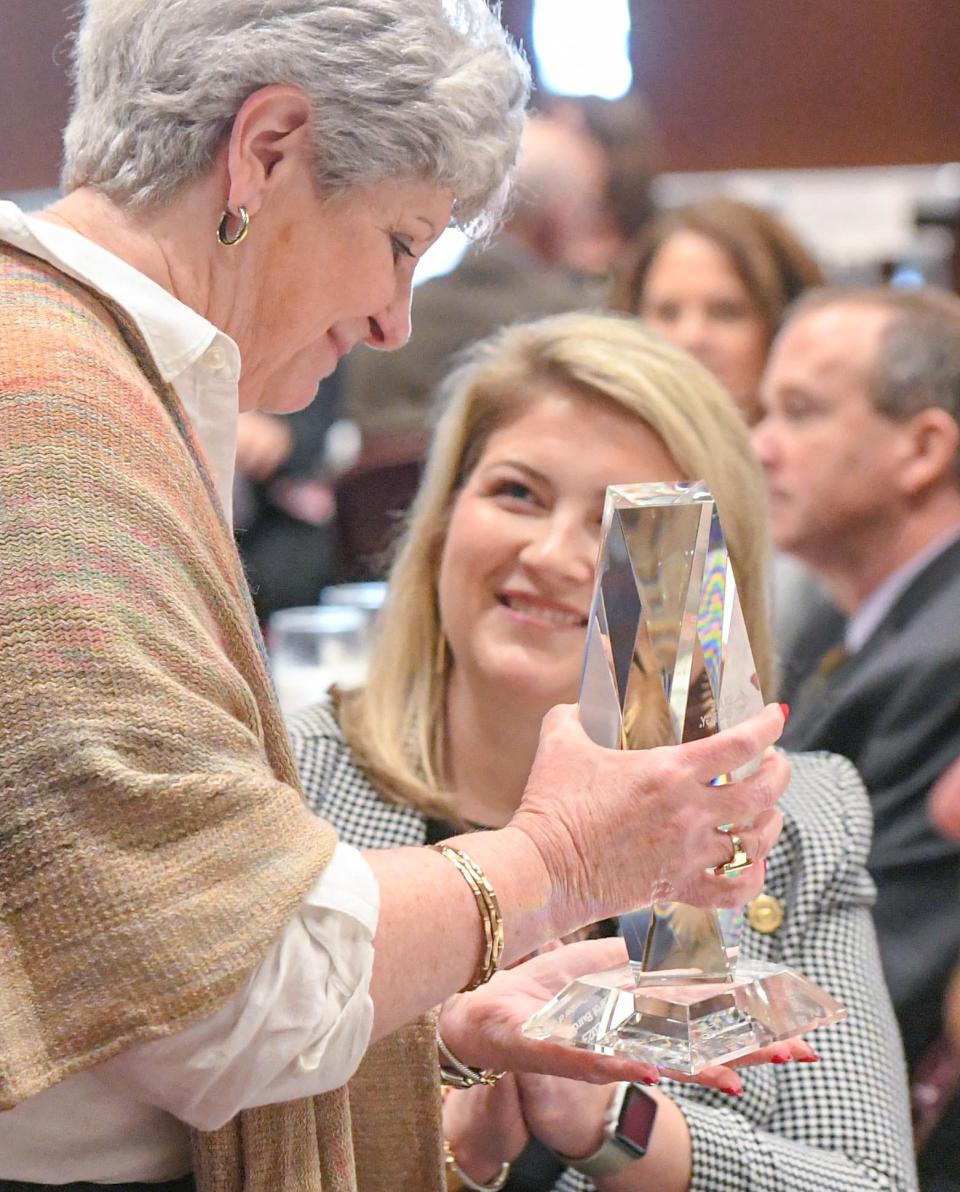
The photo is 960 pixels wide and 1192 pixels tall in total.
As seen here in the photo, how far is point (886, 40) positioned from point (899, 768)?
380 cm

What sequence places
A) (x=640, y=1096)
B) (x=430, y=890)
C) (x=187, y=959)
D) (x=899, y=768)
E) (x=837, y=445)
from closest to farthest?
(x=187, y=959) < (x=430, y=890) < (x=640, y=1096) < (x=899, y=768) < (x=837, y=445)

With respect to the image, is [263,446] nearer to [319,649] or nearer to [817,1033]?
[319,649]

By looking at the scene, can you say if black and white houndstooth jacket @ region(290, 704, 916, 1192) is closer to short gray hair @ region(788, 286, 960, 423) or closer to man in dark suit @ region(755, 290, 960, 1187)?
man in dark suit @ region(755, 290, 960, 1187)

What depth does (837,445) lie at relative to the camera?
341 centimetres

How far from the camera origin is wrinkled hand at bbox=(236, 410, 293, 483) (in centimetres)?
389

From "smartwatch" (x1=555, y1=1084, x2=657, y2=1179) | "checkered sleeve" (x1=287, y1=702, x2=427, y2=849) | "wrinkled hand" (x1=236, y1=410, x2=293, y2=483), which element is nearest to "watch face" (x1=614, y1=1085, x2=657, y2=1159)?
"smartwatch" (x1=555, y1=1084, x2=657, y2=1179)

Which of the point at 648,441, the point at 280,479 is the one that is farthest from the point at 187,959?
the point at 280,479

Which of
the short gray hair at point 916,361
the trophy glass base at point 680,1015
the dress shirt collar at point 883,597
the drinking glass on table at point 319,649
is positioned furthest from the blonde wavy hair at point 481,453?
the short gray hair at point 916,361

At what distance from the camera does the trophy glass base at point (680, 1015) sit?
1.23 metres

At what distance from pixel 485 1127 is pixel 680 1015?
0.37m

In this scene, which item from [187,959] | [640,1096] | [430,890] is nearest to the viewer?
[187,959]

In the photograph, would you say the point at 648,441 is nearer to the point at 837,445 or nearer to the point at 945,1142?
the point at 945,1142

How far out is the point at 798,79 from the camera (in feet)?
18.6

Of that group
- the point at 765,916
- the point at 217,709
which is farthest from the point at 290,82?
the point at 765,916
